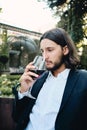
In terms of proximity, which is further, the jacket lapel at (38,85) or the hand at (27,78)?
the jacket lapel at (38,85)

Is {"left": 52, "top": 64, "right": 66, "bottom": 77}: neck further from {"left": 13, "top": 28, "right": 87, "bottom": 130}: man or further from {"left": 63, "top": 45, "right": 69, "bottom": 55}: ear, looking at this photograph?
{"left": 63, "top": 45, "right": 69, "bottom": 55}: ear

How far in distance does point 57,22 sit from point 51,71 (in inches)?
1195

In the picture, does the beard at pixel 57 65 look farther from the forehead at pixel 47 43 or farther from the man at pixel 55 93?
the forehead at pixel 47 43

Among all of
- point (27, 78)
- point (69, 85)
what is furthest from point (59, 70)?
Result: point (27, 78)

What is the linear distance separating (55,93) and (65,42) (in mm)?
477

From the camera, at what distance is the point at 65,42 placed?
10.1 ft

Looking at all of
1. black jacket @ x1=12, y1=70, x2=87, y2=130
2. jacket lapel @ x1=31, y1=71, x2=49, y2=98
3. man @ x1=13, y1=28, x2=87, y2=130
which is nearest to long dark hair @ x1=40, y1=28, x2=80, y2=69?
man @ x1=13, y1=28, x2=87, y2=130

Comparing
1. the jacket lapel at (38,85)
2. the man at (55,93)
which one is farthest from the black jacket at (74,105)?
the jacket lapel at (38,85)

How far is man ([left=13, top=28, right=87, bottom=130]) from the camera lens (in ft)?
9.32

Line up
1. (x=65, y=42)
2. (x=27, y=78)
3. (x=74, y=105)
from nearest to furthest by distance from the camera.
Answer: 1. (x=74, y=105)
2. (x=27, y=78)
3. (x=65, y=42)

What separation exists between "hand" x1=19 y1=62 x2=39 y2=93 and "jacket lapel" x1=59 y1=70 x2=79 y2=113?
0.29m

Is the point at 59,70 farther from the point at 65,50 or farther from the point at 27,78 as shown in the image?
the point at 27,78

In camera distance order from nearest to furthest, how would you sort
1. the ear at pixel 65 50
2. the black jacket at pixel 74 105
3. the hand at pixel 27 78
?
1. the black jacket at pixel 74 105
2. the hand at pixel 27 78
3. the ear at pixel 65 50

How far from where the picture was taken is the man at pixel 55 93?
9.32 ft
